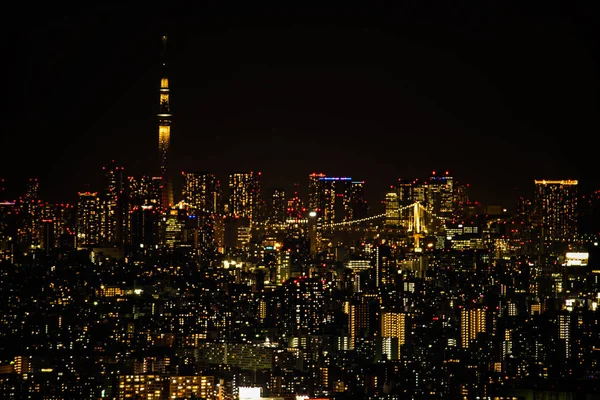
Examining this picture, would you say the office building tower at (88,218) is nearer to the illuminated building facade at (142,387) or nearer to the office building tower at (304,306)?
the office building tower at (304,306)

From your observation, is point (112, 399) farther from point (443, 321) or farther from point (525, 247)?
point (525, 247)

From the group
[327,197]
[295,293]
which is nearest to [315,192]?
[327,197]

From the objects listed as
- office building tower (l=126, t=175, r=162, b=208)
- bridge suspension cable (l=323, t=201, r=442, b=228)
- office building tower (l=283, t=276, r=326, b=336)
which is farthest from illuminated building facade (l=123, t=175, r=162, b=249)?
office building tower (l=283, t=276, r=326, b=336)

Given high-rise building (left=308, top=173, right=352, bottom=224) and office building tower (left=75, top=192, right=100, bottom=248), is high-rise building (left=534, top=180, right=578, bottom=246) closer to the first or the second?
high-rise building (left=308, top=173, right=352, bottom=224)

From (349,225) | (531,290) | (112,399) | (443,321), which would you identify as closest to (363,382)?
(112,399)

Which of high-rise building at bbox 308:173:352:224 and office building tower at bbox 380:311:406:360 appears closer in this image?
office building tower at bbox 380:311:406:360

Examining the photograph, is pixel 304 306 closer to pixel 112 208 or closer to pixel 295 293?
pixel 295 293

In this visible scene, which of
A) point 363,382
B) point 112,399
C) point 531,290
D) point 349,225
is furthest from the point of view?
point 349,225
